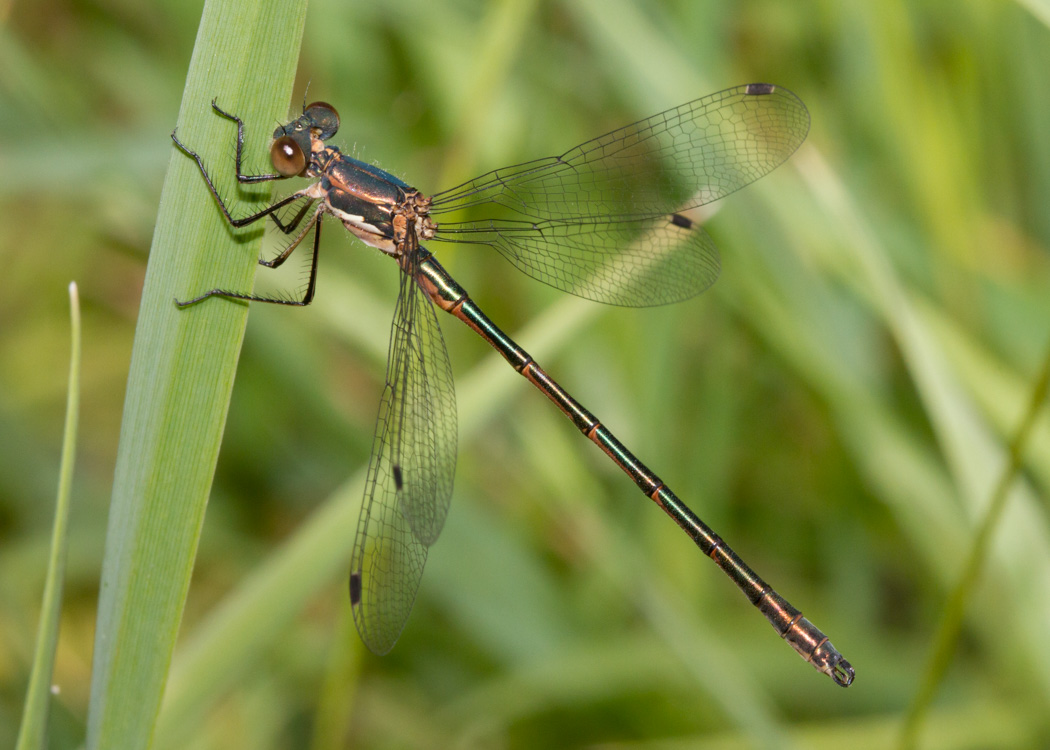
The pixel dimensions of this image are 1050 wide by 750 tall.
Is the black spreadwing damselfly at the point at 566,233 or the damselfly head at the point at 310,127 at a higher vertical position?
the damselfly head at the point at 310,127

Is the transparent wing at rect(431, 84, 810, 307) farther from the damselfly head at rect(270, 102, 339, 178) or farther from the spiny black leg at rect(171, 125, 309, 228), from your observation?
the spiny black leg at rect(171, 125, 309, 228)

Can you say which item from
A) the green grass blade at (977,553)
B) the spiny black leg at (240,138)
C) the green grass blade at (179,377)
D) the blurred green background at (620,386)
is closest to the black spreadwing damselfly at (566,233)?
the blurred green background at (620,386)

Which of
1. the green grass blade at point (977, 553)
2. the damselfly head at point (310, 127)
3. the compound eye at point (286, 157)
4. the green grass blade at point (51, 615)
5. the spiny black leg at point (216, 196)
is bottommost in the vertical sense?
the green grass blade at point (977, 553)

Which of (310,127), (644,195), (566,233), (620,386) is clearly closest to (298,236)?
(310,127)

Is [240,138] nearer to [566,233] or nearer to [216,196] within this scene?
[216,196]

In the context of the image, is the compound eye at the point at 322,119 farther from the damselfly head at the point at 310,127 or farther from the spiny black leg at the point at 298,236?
the spiny black leg at the point at 298,236
